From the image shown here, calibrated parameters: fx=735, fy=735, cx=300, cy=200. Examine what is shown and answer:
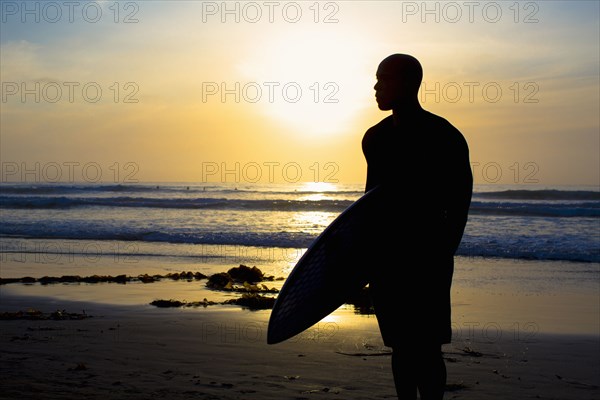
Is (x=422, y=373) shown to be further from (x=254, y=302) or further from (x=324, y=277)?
(x=254, y=302)

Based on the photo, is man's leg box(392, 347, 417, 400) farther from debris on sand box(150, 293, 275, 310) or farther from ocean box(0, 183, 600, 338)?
debris on sand box(150, 293, 275, 310)

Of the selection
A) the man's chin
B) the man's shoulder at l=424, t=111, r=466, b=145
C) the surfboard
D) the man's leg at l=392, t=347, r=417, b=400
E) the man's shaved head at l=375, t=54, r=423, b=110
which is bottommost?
the man's leg at l=392, t=347, r=417, b=400

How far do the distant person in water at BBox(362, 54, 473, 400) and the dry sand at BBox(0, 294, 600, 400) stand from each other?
53.0 inches

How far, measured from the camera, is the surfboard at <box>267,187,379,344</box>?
11.0 ft

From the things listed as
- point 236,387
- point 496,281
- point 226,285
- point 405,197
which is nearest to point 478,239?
point 496,281

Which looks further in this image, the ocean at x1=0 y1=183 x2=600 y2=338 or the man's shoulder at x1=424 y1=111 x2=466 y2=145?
the ocean at x1=0 y1=183 x2=600 y2=338

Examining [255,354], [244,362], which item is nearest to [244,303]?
[255,354]

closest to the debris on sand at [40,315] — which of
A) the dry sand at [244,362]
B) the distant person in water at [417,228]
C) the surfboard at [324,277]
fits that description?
the dry sand at [244,362]

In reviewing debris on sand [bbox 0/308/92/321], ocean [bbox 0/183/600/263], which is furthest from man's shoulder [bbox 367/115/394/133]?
ocean [bbox 0/183/600/263]

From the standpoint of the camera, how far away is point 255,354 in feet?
18.3

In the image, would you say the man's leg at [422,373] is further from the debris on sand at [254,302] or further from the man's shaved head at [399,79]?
the debris on sand at [254,302]

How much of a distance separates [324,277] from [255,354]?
2.36 m

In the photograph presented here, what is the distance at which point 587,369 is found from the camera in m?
5.52

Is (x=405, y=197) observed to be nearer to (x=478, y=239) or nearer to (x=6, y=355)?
(x=6, y=355)
